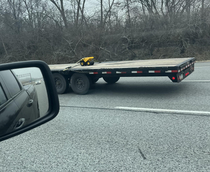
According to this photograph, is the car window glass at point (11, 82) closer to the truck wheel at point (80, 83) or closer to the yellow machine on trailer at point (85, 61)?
the truck wheel at point (80, 83)

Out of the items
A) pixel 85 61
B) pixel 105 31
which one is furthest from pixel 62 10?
pixel 85 61

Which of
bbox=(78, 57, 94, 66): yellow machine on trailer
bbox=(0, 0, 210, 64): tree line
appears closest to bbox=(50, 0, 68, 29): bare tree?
bbox=(0, 0, 210, 64): tree line

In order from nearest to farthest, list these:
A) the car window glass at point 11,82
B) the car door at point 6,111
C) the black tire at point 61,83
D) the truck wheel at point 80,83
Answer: the car door at point 6,111 → the car window glass at point 11,82 → the truck wheel at point 80,83 → the black tire at point 61,83

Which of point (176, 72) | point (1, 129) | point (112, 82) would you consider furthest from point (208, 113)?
point (112, 82)

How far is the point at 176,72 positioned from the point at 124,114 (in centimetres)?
225

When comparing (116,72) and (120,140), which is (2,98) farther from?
(116,72)

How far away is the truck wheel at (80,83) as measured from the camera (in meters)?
8.15

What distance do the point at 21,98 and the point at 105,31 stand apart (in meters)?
24.8

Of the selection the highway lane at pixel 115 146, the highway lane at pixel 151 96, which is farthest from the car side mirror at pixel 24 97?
the highway lane at pixel 151 96

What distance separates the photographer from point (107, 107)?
244 inches

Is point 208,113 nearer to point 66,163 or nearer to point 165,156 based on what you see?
point 165,156

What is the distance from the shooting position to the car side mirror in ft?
5.90

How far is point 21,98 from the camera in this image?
2031mm

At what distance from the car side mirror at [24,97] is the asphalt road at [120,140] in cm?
135
